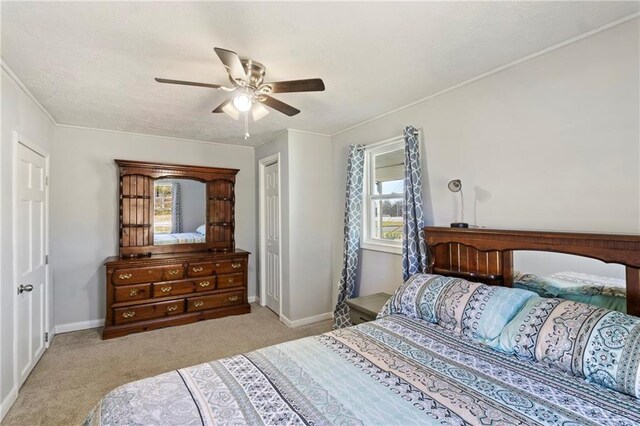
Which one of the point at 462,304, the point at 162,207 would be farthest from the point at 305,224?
the point at 462,304

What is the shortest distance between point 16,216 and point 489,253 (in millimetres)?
3571

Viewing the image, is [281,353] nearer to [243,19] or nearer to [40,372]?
[243,19]

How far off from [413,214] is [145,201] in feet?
11.1

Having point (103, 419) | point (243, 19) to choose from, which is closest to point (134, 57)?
point (243, 19)

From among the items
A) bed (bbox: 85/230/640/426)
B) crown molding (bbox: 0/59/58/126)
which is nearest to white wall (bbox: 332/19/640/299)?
bed (bbox: 85/230/640/426)

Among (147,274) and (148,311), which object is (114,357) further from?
(147,274)

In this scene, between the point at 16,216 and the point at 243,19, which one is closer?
the point at 243,19

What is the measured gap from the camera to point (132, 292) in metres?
3.59

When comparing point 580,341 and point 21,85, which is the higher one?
point 21,85

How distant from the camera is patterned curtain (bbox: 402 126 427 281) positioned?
2.73m

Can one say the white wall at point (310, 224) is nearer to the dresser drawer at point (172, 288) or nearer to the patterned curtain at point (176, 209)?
the dresser drawer at point (172, 288)

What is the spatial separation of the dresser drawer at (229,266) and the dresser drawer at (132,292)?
837 mm

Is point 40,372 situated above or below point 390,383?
below

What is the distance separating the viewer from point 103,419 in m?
1.14
